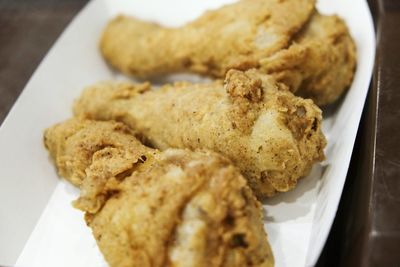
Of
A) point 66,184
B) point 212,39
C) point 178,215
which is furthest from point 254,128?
point 66,184

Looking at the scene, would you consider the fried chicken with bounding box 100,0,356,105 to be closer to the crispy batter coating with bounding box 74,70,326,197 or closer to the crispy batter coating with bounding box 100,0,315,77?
the crispy batter coating with bounding box 100,0,315,77

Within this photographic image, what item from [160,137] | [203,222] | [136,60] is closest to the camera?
[203,222]

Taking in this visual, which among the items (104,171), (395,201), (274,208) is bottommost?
(274,208)

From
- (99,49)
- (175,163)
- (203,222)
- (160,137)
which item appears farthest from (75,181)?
(99,49)

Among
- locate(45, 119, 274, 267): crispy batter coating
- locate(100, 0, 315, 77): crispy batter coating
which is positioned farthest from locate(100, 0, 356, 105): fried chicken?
locate(45, 119, 274, 267): crispy batter coating

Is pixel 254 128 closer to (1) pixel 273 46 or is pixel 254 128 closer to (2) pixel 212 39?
(1) pixel 273 46

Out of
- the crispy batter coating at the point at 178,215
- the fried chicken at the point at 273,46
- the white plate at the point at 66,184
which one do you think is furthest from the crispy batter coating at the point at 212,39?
the crispy batter coating at the point at 178,215

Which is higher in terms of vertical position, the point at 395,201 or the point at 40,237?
the point at 395,201

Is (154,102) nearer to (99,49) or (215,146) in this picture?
(215,146)
